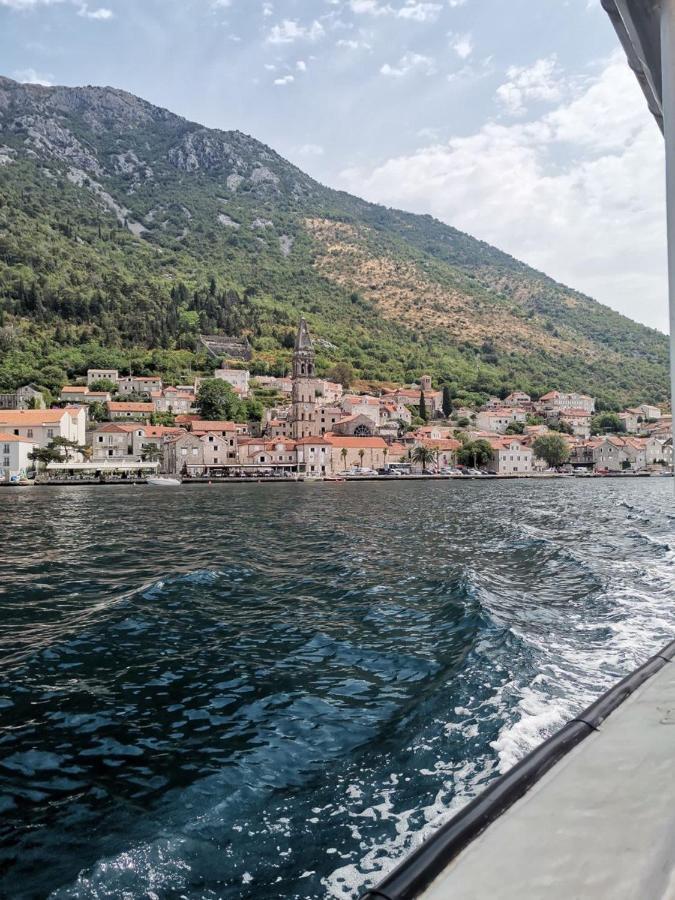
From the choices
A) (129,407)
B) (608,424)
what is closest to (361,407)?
(129,407)

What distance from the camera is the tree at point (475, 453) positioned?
84812 mm

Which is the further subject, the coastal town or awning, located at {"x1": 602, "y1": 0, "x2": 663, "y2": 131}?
the coastal town

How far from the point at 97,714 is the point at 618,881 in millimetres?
4175

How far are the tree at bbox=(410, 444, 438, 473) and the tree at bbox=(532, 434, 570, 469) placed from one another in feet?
52.0

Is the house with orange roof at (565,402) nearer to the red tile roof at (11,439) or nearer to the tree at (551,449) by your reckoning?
the tree at (551,449)

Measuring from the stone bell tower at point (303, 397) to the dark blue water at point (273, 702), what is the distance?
254ft

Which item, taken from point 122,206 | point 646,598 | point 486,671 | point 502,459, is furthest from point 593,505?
point 122,206

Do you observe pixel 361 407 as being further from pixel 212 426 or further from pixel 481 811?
pixel 481 811

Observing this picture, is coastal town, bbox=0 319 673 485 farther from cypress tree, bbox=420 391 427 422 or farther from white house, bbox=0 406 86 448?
cypress tree, bbox=420 391 427 422

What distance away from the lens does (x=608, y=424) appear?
111 m

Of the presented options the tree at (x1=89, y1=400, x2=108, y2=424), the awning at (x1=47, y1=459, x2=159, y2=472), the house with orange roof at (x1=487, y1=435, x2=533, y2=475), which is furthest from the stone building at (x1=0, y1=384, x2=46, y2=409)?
the house with orange roof at (x1=487, y1=435, x2=533, y2=475)

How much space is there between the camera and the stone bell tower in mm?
89312

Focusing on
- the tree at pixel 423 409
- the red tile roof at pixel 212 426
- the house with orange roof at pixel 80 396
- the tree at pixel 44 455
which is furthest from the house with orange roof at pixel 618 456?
the house with orange roof at pixel 80 396

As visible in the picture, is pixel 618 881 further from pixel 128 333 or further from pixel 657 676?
pixel 128 333
